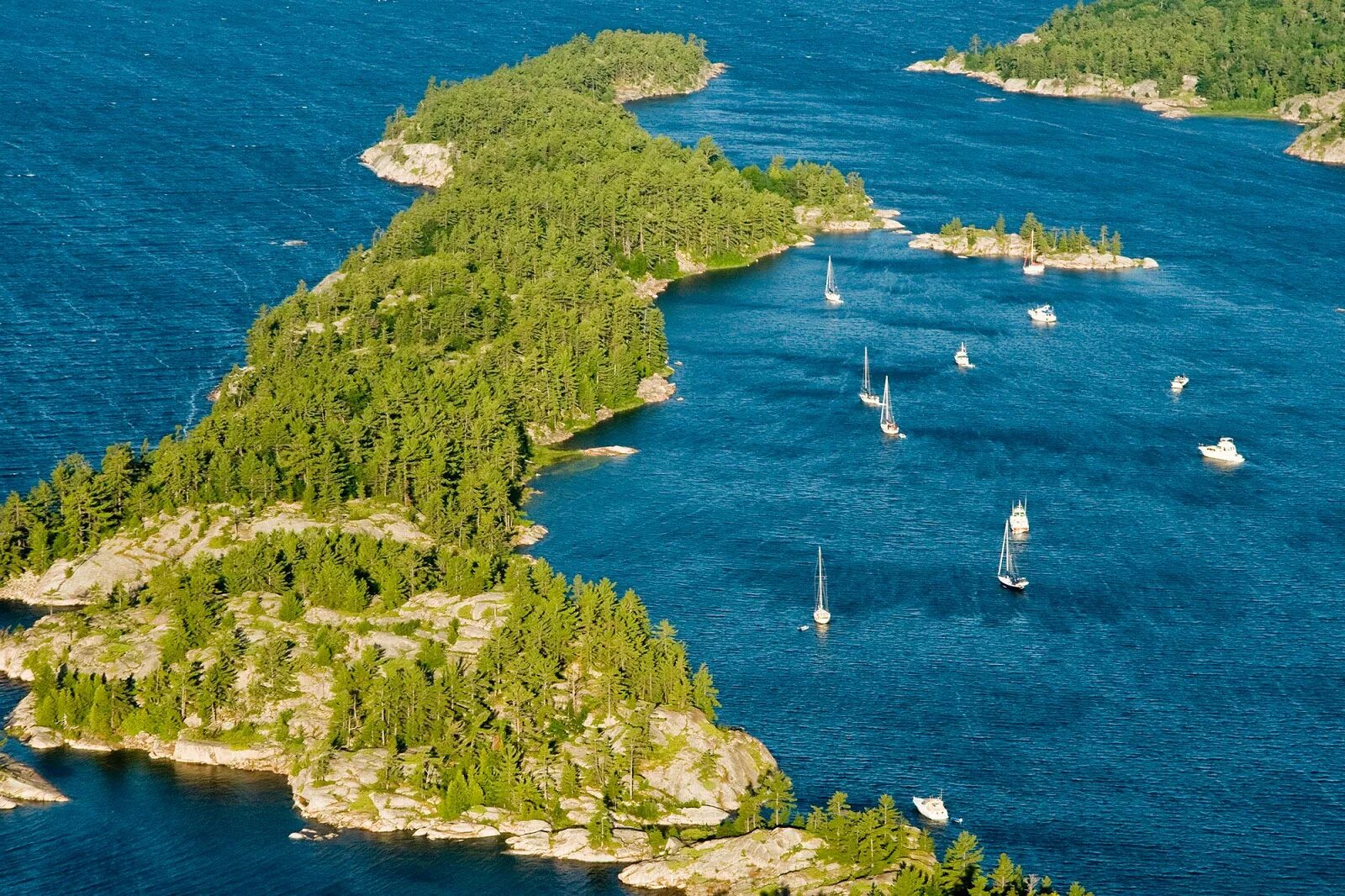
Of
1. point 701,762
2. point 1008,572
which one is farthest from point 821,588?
point 701,762

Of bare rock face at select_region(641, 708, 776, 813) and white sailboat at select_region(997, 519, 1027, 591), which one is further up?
white sailboat at select_region(997, 519, 1027, 591)

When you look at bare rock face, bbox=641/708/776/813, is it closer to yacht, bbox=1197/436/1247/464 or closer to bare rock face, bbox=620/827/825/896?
bare rock face, bbox=620/827/825/896

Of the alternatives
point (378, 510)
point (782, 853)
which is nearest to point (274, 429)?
point (378, 510)

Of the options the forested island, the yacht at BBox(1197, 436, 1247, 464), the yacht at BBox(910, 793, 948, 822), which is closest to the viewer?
the forested island

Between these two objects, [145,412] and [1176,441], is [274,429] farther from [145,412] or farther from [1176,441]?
[1176,441]

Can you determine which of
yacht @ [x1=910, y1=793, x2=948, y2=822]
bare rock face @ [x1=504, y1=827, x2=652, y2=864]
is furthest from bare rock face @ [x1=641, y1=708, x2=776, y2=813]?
yacht @ [x1=910, y1=793, x2=948, y2=822]

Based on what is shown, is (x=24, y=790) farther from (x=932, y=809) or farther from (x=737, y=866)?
(x=932, y=809)
